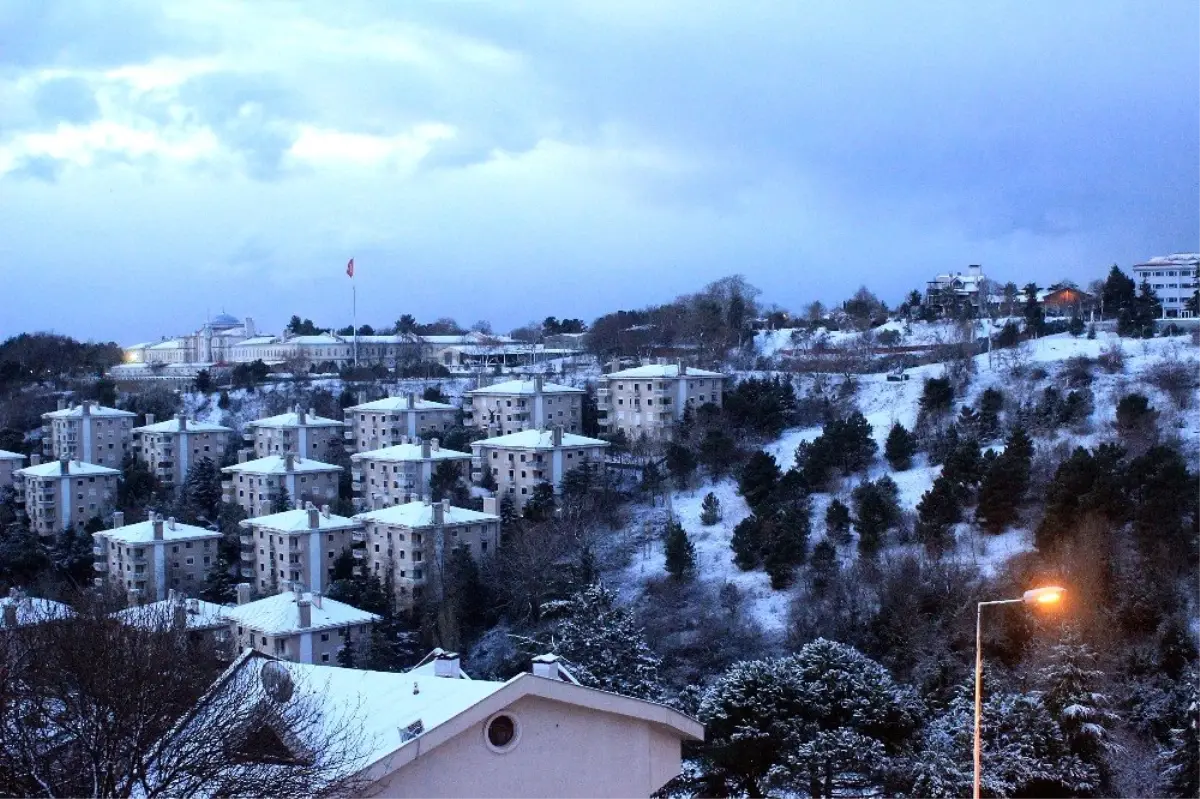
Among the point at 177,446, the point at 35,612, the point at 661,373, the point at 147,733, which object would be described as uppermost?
the point at 661,373

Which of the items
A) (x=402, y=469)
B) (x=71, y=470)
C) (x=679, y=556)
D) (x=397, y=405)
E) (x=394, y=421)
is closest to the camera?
(x=679, y=556)

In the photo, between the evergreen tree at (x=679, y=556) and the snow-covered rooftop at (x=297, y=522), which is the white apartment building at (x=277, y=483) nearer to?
the snow-covered rooftop at (x=297, y=522)

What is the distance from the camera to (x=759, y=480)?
27.7 metres

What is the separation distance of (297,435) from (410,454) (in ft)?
23.0

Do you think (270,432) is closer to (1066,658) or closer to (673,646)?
(673,646)

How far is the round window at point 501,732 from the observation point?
8836 millimetres

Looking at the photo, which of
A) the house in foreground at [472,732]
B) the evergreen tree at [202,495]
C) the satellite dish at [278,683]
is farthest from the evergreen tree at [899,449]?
the satellite dish at [278,683]

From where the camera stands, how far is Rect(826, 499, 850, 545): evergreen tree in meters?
25.4

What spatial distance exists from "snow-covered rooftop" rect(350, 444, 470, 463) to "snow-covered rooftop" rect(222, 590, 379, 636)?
346 inches

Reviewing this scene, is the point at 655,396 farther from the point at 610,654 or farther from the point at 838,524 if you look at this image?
the point at 610,654

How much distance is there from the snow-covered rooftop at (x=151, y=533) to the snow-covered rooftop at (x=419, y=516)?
4529 millimetres

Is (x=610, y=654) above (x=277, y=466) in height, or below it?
below

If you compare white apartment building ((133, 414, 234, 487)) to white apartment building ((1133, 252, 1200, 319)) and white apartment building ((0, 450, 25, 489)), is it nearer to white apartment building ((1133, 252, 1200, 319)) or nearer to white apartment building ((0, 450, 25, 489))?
white apartment building ((0, 450, 25, 489))

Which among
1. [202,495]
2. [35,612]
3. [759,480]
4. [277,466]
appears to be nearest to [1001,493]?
[759,480]
